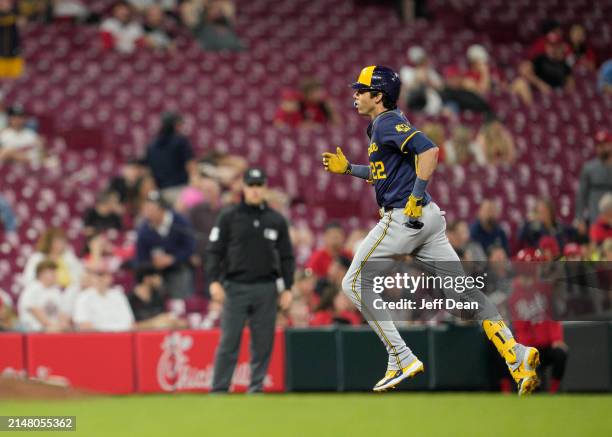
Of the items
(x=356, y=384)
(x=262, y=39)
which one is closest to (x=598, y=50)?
(x=262, y=39)

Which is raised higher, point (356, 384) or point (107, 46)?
point (107, 46)

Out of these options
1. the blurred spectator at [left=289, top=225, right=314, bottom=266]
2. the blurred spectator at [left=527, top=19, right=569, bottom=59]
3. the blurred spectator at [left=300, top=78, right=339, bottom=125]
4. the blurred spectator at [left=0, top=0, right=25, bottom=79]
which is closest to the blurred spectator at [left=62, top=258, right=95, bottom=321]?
the blurred spectator at [left=289, top=225, right=314, bottom=266]

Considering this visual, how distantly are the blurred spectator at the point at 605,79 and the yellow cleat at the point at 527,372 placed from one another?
10698 mm

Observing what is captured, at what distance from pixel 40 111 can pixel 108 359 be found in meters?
6.04

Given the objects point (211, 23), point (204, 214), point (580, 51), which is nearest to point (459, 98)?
point (580, 51)

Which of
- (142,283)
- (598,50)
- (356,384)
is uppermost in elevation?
(598,50)

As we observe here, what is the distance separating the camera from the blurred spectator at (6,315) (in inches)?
451

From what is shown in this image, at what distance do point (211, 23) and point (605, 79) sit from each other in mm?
5601

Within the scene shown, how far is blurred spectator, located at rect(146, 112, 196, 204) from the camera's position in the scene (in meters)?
14.0

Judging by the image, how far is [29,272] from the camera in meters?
11.9

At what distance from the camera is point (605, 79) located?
1700 centimetres

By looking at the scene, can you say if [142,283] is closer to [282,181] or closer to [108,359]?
[108,359]

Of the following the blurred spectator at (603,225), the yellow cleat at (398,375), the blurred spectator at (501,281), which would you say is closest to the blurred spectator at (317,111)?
the blurred spectator at (603,225)

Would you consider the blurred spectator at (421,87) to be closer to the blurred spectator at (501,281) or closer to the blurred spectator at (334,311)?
the blurred spectator at (334,311)
